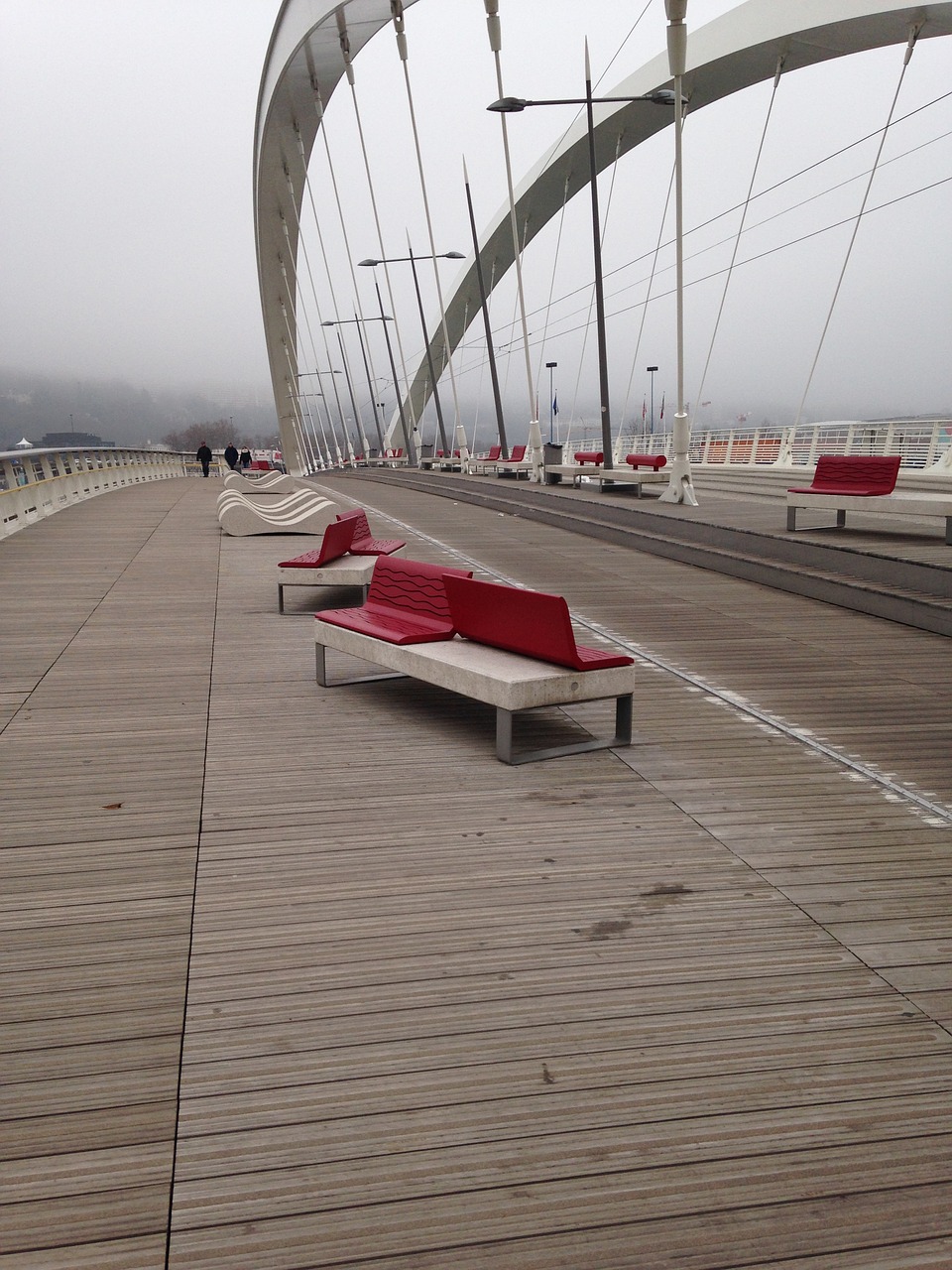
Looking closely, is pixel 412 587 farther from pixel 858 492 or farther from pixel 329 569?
pixel 858 492

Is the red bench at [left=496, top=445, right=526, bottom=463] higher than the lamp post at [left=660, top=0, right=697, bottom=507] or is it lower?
lower

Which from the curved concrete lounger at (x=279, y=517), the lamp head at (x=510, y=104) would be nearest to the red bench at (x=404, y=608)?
the curved concrete lounger at (x=279, y=517)

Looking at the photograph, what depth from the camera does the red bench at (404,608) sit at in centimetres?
623

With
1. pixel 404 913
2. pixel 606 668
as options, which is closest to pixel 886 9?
pixel 606 668

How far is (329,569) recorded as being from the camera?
885 centimetres

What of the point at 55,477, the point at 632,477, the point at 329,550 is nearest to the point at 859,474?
the point at 329,550

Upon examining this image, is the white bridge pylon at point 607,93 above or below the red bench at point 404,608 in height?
above

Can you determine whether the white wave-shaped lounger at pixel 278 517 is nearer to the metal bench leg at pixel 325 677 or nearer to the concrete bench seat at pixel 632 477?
the concrete bench seat at pixel 632 477

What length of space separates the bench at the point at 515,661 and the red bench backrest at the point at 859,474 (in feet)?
24.7

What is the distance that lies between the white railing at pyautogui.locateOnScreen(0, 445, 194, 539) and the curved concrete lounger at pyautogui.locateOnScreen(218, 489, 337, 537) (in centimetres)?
299

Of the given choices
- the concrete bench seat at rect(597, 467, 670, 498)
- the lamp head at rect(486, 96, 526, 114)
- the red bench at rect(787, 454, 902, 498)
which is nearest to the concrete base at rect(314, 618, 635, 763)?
the red bench at rect(787, 454, 902, 498)

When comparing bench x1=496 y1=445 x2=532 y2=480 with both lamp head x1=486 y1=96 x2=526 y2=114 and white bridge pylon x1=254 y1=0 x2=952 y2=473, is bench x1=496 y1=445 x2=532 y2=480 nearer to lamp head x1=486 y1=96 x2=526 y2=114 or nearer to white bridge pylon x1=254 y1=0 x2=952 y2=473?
lamp head x1=486 y1=96 x2=526 y2=114

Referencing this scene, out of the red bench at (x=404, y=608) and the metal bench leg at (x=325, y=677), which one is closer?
the red bench at (x=404, y=608)

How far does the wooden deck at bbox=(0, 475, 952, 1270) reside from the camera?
7.14 ft
